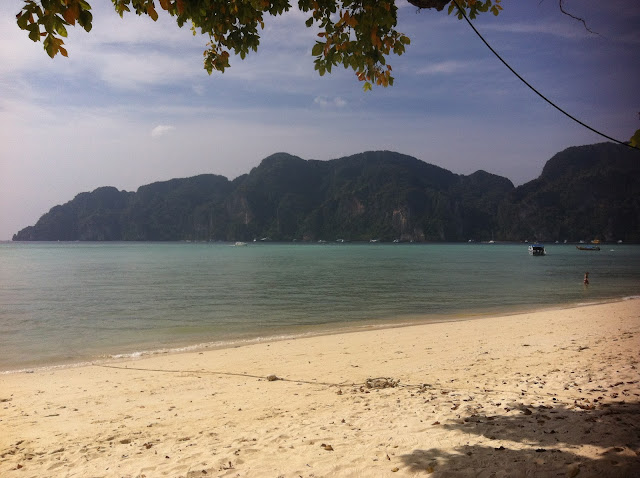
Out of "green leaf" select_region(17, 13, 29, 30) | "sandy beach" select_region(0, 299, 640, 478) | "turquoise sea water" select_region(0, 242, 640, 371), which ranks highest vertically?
"green leaf" select_region(17, 13, 29, 30)

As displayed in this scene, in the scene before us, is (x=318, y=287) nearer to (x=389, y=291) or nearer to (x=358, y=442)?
(x=389, y=291)

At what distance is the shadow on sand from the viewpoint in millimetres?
4098

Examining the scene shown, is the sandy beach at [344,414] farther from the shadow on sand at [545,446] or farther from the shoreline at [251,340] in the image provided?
the shoreline at [251,340]

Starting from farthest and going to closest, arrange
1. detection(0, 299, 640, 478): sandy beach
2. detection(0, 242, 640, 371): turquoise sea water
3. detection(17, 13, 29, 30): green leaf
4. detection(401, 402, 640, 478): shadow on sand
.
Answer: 1. detection(0, 242, 640, 371): turquoise sea water
2. detection(0, 299, 640, 478): sandy beach
3. detection(401, 402, 640, 478): shadow on sand
4. detection(17, 13, 29, 30): green leaf

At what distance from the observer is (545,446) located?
461cm

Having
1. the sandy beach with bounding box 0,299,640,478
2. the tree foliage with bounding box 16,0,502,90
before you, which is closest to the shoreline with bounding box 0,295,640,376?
the sandy beach with bounding box 0,299,640,478

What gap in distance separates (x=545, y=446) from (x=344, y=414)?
279 centimetres

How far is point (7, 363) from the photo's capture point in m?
13.2

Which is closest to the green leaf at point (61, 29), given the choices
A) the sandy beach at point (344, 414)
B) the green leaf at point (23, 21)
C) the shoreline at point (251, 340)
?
the green leaf at point (23, 21)

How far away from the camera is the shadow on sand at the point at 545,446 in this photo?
4098mm

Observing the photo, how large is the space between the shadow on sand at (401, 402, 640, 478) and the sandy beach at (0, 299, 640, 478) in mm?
19

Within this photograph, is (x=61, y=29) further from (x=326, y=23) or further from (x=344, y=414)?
(x=344, y=414)

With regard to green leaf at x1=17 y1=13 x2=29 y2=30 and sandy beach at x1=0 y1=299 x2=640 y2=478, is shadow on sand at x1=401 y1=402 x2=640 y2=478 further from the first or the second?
green leaf at x1=17 y1=13 x2=29 y2=30

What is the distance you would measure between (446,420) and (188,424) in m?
3.82
